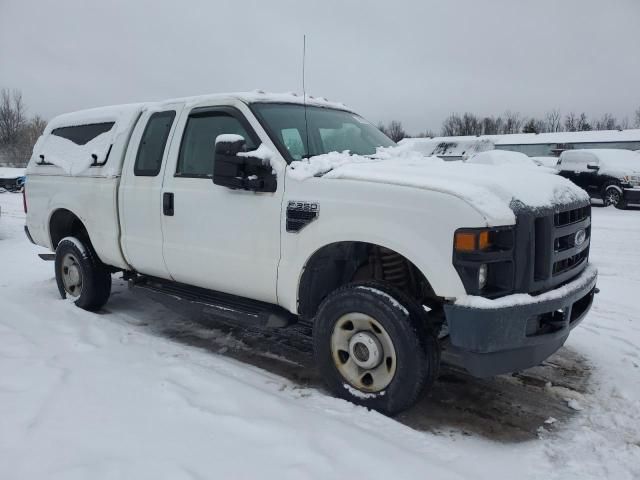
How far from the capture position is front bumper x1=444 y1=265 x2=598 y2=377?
9.04 feet

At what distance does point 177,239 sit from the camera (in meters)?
4.29

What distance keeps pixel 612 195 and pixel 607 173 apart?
2.30 ft

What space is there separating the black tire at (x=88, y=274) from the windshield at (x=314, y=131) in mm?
2562

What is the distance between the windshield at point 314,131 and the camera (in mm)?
3824

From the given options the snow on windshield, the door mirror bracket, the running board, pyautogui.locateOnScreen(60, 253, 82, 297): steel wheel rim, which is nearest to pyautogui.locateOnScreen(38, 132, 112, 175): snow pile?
pyautogui.locateOnScreen(60, 253, 82, 297): steel wheel rim

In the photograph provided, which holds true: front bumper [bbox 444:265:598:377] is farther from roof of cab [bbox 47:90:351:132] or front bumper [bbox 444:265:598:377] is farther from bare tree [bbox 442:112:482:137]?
bare tree [bbox 442:112:482:137]

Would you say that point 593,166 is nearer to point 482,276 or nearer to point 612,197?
point 612,197

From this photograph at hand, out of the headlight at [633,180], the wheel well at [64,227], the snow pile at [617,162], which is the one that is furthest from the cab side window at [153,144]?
the snow pile at [617,162]

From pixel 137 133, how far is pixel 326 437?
3.33 metres

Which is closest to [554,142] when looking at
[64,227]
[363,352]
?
[64,227]

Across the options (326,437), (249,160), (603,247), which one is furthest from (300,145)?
(603,247)

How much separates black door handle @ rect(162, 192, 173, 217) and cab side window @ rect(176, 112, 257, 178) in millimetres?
197

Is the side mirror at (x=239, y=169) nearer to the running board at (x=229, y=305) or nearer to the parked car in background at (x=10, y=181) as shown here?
the running board at (x=229, y=305)

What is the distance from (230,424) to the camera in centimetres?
294
